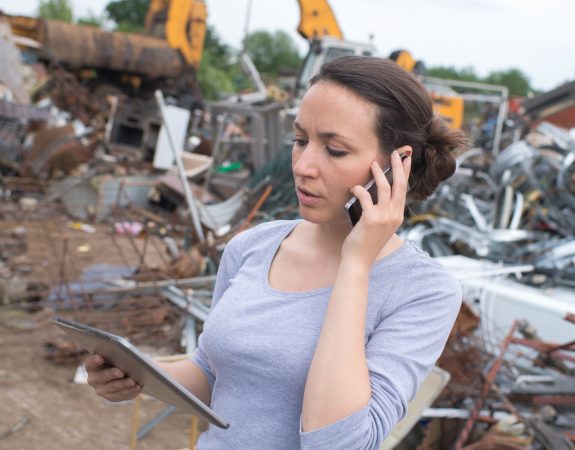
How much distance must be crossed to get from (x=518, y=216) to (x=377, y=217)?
5272mm

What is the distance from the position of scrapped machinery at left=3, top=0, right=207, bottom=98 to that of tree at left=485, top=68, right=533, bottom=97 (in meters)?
34.5

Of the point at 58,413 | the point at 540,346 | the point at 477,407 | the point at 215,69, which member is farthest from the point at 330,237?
the point at 215,69

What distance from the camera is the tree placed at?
151 ft

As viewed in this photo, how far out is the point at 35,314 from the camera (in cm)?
534

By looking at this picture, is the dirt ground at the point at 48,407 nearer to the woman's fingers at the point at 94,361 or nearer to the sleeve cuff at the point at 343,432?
the woman's fingers at the point at 94,361

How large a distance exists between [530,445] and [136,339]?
2.86 meters

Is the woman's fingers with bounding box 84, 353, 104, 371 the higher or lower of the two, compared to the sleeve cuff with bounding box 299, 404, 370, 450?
lower

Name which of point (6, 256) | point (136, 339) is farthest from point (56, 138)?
point (136, 339)

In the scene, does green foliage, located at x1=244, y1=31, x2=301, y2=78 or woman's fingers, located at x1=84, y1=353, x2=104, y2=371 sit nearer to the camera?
woman's fingers, located at x1=84, y1=353, x2=104, y2=371

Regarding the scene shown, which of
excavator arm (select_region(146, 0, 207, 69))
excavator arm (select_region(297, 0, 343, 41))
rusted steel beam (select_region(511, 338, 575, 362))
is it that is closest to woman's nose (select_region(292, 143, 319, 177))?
rusted steel beam (select_region(511, 338, 575, 362))

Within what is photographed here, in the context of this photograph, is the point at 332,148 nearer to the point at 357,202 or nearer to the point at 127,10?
the point at 357,202

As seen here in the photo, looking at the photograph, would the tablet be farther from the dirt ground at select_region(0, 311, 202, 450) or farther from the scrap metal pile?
the dirt ground at select_region(0, 311, 202, 450)

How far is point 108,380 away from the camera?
4.40 feet

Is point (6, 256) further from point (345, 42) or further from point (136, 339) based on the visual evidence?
point (345, 42)
